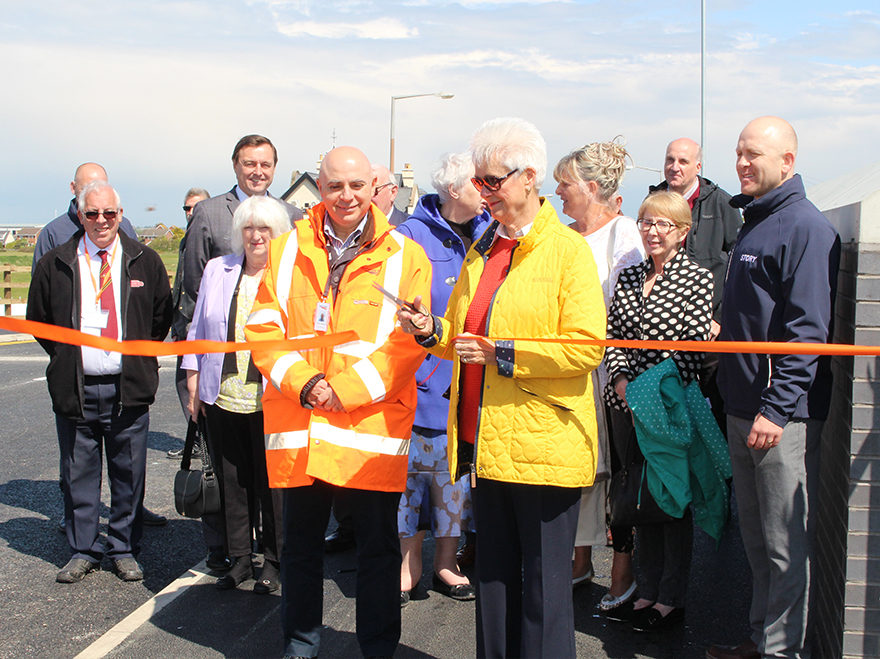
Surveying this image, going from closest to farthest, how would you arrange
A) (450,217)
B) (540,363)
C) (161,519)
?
1. (540,363)
2. (450,217)
3. (161,519)

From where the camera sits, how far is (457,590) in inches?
185

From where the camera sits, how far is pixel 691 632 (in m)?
4.18

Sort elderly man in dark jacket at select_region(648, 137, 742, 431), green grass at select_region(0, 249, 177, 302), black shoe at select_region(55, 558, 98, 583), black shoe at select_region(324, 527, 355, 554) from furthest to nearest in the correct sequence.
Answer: green grass at select_region(0, 249, 177, 302) < elderly man in dark jacket at select_region(648, 137, 742, 431) < black shoe at select_region(324, 527, 355, 554) < black shoe at select_region(55, 558, 98, 583)

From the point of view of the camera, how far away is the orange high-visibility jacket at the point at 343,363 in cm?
357

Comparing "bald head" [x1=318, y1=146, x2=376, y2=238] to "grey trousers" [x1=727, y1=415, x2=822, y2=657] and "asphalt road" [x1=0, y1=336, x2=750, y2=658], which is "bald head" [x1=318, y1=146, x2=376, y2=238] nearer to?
"grey trousers" [x1=727, y1=415, x2=822, y2=657]

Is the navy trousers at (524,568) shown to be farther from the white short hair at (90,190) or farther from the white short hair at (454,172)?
the white short hair at (90,190)

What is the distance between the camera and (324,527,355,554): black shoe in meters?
5.50

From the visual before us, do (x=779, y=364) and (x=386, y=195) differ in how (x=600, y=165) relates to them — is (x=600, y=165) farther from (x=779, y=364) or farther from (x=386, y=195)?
(x=386, y=195)

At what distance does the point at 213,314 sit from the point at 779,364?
2.94m

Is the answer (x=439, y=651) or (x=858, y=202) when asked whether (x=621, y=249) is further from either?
(x=439, y=651)

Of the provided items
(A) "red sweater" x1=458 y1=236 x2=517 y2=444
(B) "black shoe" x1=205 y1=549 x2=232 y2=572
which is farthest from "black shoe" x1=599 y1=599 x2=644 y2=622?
(B) "black shoe" x1=205 y1=549 x2=232 y2=572

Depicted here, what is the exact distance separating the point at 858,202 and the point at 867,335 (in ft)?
1.69

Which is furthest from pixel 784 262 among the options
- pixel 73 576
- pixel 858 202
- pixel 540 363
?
pixel 73 576

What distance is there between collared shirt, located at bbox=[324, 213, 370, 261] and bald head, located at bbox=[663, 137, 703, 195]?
3.03 m
